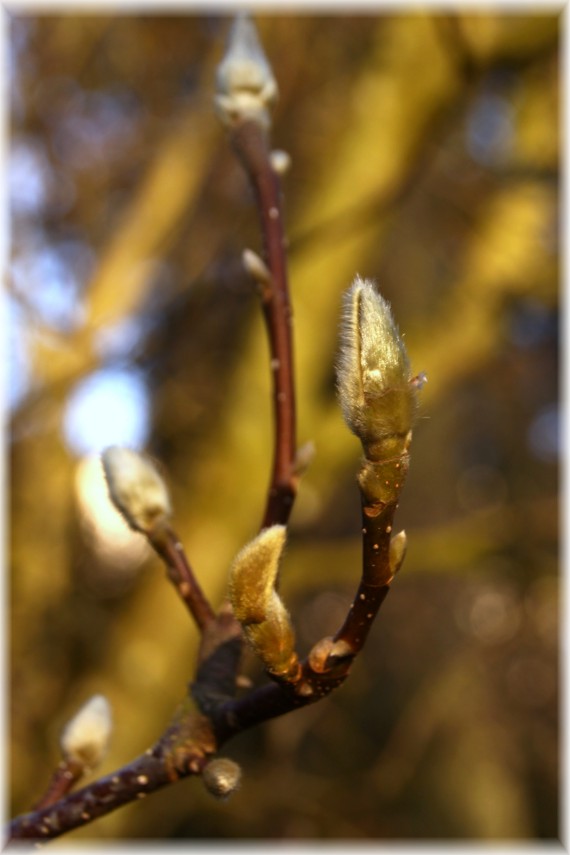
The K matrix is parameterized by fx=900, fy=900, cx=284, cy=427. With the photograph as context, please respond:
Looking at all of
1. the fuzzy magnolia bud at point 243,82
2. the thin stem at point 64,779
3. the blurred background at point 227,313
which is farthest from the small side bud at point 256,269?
the blurred background at point 227,313

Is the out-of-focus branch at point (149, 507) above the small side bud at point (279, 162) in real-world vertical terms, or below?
below

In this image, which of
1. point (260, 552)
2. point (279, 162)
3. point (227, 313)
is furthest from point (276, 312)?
point (227, 313)

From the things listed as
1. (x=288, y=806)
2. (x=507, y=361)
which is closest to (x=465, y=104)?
(x=507, y=361)

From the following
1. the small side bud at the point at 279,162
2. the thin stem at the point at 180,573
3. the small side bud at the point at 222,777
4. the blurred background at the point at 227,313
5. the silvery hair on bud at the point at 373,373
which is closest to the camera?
the silvery hair on bud at the point at 373,373

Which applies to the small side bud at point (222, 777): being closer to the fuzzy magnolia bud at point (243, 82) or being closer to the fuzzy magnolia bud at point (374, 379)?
the fuzzy magnolia bud at point (374, 379)

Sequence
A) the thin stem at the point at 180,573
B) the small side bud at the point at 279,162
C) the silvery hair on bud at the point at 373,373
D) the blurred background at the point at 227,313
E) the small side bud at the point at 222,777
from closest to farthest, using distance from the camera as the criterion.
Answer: the silvery hair on bud at the point at 373,373 < the small side bud at the point at 222,777 < the thin stem at the point at 180,573 < the small side bud at the point at 279,162 < the blurred background at the point at 227,313

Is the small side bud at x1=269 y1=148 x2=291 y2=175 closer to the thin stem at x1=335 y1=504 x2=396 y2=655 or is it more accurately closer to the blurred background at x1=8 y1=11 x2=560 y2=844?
the thin stem at x1=335 y1=504 x2=396 y2=655

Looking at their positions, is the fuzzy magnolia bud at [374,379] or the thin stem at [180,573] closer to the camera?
the fuzzy magnolia bud at [374,379]

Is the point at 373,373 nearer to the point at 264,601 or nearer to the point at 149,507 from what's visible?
the point at 264,601

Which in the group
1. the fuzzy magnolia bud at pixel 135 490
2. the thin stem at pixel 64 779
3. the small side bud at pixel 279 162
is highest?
the small side bud at pixel 279 162
